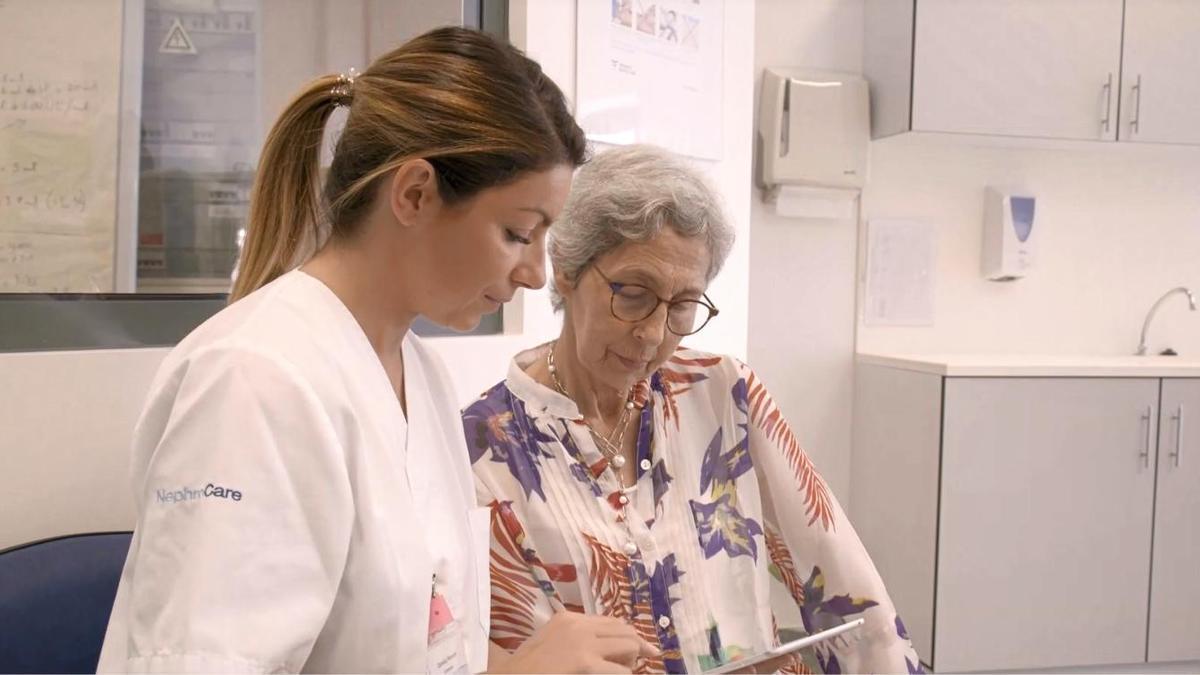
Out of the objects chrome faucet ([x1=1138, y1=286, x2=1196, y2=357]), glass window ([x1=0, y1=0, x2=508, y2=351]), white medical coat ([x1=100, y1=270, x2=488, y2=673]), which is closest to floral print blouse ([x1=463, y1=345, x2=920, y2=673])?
white medical coat ([x1=100, y1=270, x2=488, y2=673])

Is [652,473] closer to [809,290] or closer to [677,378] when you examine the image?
[677,378]

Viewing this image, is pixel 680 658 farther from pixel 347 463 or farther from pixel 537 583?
pixel 347 463

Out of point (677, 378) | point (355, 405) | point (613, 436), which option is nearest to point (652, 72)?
point (677, 378)

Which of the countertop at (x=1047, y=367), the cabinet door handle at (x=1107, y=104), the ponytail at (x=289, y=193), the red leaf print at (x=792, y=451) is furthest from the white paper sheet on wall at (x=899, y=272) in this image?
the ponytail at (x=289, y=193)

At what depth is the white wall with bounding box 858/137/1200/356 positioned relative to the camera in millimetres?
3287

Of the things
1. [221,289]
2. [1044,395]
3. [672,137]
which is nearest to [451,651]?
[221,289]

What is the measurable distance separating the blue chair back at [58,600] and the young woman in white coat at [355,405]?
0.40m

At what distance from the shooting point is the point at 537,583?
3.87 feet

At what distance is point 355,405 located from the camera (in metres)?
0.82

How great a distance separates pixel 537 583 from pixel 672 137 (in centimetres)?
142

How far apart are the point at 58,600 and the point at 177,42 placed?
1.04m

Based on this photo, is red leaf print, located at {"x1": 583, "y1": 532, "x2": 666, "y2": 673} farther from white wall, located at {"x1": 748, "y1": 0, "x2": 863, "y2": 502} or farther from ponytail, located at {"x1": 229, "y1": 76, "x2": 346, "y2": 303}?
white wall, located at {"x1": 748, "y1": 0, "x2": 863, "y2": 502}

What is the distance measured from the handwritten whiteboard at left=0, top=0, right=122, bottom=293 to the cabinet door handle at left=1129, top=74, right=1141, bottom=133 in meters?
2.87

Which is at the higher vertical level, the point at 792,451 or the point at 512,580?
the point at 792,451
